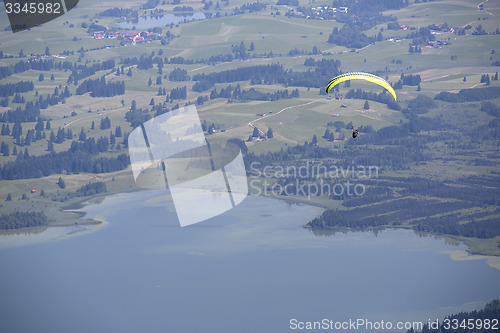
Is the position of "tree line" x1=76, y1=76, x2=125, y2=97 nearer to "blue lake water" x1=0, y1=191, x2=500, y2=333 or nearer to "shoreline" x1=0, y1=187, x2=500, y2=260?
"shoreline" x1=0, y1=187, x2=500, y2=260

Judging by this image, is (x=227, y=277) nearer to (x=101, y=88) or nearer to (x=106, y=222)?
(x=106, y=222)

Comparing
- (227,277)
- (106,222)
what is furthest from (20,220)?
(227,277)

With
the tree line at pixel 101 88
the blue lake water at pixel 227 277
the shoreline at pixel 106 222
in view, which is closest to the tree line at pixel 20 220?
the shoreline at pixel 106 222

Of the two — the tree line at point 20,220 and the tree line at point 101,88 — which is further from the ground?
the tree line at point 101,88

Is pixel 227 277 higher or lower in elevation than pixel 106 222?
higher

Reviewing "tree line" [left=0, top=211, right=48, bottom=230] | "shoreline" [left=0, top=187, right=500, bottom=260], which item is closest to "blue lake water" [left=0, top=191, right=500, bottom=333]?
"shoreline" [left=0, top=187, right=500, bottom=260]

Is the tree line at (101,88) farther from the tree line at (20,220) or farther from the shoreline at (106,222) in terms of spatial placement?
the tree line at (20,220)

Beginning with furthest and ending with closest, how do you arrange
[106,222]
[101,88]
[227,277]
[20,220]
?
[101,88] → [20,220] → [106,222] → [227,277]

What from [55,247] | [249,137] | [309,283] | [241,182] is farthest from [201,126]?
[309,283]
